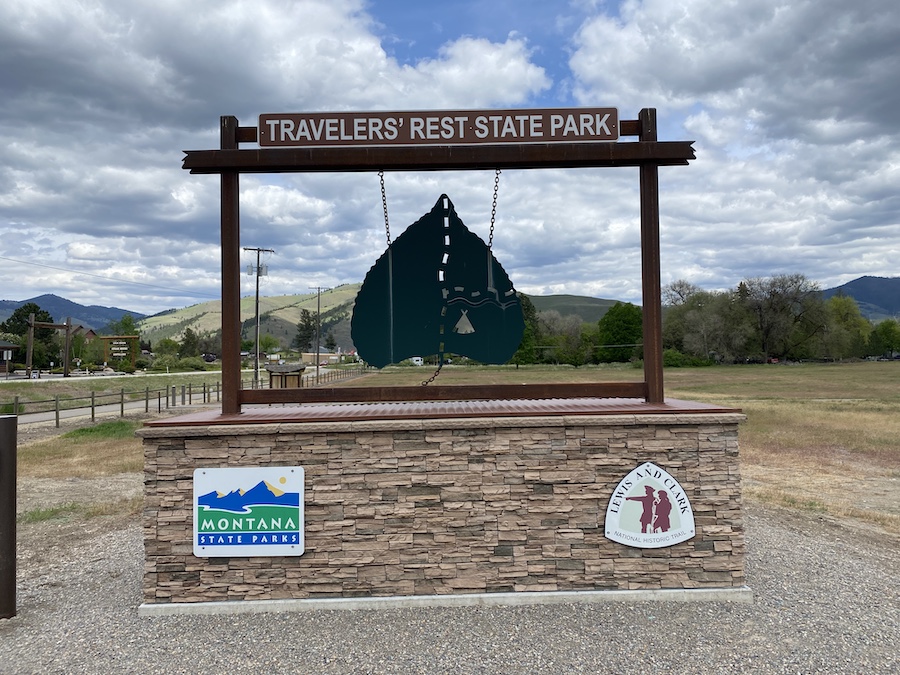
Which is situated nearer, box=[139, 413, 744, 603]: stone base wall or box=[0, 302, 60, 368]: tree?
box=[139, 413, 744, 603]: stone base wall

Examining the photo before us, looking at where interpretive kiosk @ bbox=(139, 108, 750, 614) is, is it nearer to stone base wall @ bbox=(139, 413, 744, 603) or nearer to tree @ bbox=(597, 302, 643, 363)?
stone base wall @ bbox=(139, 413, 744, 603)

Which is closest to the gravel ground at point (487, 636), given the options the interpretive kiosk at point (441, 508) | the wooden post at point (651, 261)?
the interpretive kiosk at point (441, 508)

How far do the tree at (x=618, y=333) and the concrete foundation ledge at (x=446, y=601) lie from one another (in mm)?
33116

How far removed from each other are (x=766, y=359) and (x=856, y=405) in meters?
54.1

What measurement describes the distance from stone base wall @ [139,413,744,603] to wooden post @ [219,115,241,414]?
0.65 m

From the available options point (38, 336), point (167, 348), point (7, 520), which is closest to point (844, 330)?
point (7, 520)

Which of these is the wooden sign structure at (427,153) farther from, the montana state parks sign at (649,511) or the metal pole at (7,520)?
the metal pole at (7,520)

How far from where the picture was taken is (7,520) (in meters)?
5.21

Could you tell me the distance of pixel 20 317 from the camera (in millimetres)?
80938

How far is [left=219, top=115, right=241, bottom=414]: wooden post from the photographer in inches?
→ 221

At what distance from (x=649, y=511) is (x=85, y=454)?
47.4 ft

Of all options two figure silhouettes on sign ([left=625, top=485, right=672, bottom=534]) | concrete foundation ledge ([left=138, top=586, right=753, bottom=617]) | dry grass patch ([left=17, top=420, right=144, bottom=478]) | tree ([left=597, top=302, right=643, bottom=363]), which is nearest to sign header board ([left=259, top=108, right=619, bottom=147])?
two figure silhouettes on sign ([left=625, top=485, right=672, bottom=534])

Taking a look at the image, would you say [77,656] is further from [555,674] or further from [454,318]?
[454,318]

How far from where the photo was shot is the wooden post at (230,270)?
18.4ft
